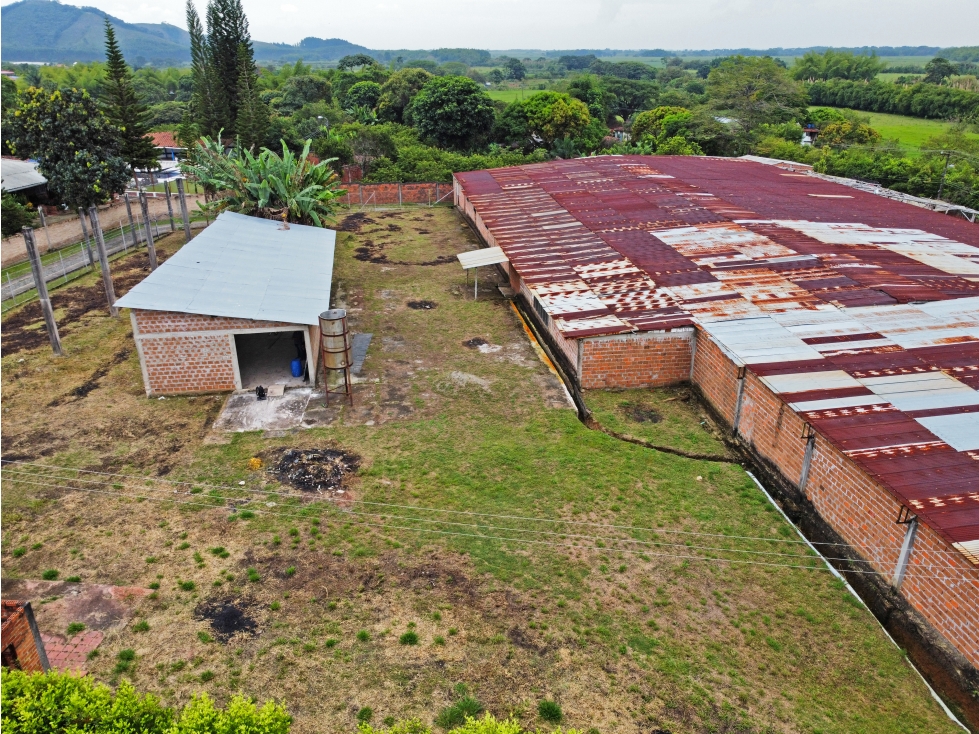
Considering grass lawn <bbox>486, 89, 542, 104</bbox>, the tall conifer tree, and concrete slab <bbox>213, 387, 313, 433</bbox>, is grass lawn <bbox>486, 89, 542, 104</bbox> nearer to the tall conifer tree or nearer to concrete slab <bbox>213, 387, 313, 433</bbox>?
the tall conifer tree

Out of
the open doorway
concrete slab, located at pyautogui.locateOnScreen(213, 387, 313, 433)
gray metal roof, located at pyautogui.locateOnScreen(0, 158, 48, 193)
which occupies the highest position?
gray metal roof, located at pyautogui.locateOnScreen(0, 158, 48, 193)

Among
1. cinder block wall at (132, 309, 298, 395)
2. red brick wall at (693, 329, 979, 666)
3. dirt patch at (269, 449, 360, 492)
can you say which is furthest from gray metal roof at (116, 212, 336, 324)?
red brick wall at (693, 329, 979, 666)

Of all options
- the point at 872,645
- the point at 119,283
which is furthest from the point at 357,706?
the point at 119,283

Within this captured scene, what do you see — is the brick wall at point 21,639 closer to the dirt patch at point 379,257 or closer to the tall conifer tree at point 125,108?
the dirt patch at point 379,257

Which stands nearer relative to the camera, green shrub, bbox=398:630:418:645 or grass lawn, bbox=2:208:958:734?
grass lawn, bbox=2:208:958:734

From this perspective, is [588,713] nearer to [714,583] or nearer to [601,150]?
[714,583]

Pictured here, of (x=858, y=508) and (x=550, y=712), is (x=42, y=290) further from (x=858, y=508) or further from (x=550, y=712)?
(x=858, y=508)
